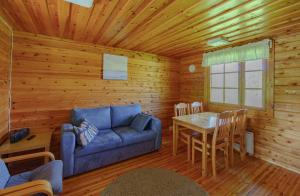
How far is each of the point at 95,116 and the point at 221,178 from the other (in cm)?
234

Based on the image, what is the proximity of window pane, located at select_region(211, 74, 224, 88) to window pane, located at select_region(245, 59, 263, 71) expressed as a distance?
578 millimetres

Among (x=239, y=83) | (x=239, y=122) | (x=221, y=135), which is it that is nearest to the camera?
(x=221, y=135)

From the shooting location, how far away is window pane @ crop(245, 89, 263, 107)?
2791mm

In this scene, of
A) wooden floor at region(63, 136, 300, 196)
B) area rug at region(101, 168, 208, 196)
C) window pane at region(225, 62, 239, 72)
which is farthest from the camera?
window pane at region(225, 62, 239, 72)

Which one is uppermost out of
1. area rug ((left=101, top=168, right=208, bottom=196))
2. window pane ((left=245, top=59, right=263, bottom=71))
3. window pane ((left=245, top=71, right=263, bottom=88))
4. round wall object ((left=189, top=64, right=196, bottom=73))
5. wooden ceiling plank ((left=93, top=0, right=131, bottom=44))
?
wooden ceiling plank ((left=93, top=0, right=131, bottom=44))

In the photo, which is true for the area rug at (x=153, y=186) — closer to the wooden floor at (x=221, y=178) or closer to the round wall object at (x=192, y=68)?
the wooden floor at (x=221, y=178)

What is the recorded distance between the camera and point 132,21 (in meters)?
2.08

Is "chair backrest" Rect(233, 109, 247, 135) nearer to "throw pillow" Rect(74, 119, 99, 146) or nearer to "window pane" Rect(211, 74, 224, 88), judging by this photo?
"window pane" Rect(211, 74, 224, 88)

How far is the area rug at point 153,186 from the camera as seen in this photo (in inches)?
62.6

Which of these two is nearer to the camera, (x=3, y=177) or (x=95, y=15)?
(x=3, y=177)

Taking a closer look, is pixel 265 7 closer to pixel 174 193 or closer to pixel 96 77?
pixel 174 193

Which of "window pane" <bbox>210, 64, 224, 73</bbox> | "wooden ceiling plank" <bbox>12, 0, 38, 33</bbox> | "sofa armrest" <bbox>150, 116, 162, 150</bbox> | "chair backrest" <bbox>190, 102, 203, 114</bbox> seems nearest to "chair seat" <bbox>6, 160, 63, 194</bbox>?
"sofa armrest" <bbox>150, 116, 162, 150</bbox>

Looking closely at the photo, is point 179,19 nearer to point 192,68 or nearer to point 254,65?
point 254,65

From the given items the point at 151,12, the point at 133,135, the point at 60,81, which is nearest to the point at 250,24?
the point at 151,12
